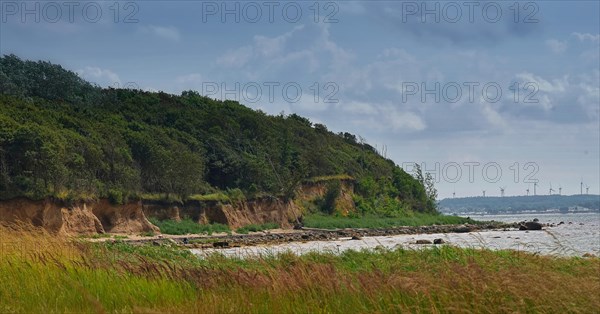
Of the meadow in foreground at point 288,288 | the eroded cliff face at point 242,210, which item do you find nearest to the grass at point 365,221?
the eroded cliff face at point 242,210

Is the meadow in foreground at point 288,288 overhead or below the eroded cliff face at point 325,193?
below

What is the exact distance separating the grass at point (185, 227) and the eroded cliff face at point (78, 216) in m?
1.74

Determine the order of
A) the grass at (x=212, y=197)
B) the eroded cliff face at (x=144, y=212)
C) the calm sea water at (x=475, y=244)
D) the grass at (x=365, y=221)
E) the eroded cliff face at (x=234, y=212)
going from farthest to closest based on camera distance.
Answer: the grass at (x=365, y=221), the grass at (x=212, y=197), the eroded cliff face at (x=234, y=212), the eroded cliff face at (x=144, y=212), the calm sea water at (x=475, y=244)

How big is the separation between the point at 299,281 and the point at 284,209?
7727 cm

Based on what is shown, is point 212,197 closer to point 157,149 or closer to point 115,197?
point 157,149

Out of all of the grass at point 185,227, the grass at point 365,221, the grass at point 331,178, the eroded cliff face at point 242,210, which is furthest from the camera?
the grass at point 331,178

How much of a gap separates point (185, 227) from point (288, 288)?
58.3 metres

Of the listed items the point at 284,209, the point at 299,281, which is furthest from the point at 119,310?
the point at 284,209

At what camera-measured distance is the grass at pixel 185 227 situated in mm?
65950

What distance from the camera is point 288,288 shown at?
10.8 m

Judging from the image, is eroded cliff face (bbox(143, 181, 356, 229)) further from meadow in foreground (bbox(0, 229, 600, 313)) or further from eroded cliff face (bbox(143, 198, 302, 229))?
meadow in foreground (bbox(0, 229, 600, 313))

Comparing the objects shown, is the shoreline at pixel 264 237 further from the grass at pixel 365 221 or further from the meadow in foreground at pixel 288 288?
the meadow in foreground at pixel 288 288

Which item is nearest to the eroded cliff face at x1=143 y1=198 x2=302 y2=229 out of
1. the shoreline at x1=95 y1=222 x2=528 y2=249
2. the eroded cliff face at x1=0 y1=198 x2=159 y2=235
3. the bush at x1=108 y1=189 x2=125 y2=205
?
the shoreline at x1=95 y1=222 x2=528 y2=249

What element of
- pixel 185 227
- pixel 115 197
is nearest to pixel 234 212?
pixel 185 227
